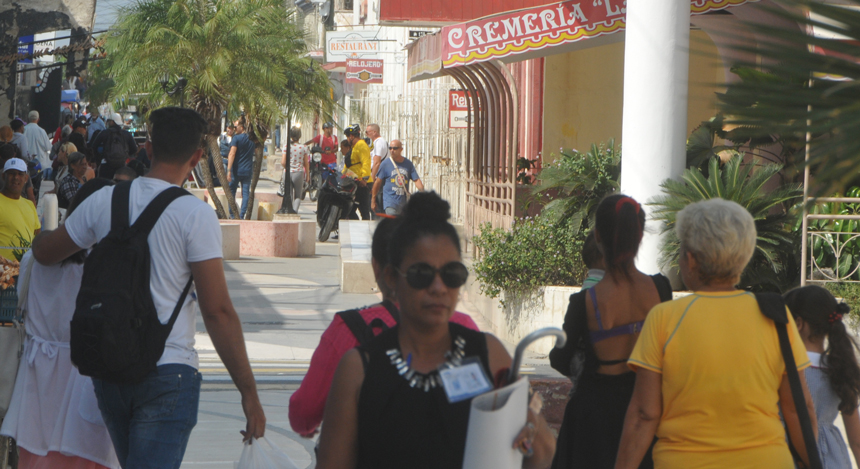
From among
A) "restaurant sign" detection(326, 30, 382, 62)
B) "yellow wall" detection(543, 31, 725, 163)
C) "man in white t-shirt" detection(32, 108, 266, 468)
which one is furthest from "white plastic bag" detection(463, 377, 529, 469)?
"restaurant sign" detection(326, 30, 382, 62)

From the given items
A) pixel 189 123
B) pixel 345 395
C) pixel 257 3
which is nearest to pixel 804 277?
pixel 189 123

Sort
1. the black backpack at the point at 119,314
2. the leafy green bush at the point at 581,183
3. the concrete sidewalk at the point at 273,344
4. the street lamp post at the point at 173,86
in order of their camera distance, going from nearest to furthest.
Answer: the black backpack at the point at 119,314
the concrete sidewalk at the point at 273,344
the leafy green bush at the point at 581,183
the street lamp post at the point at 173,86

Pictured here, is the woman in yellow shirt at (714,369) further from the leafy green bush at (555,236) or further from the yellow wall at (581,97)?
the yellow wall at (581,97)

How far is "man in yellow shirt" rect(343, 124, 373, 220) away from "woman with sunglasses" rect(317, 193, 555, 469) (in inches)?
630

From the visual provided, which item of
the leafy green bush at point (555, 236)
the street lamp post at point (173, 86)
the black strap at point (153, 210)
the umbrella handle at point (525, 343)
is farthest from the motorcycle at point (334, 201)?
the umbrella handle at point (525, 343)

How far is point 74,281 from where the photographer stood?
4.18 metres

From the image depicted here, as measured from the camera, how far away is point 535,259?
9227 millimetres

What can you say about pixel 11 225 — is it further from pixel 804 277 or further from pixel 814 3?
pixel 814 3

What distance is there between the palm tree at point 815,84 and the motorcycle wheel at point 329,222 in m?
17.2

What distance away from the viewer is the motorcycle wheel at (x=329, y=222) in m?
18.4

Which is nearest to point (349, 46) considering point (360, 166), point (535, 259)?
point (360, 166)

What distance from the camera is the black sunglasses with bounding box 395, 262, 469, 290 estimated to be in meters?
2.38

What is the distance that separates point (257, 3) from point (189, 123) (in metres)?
13.8

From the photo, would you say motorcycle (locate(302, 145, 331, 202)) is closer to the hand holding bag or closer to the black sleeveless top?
the hand holding bag
